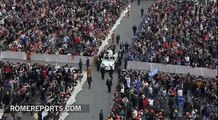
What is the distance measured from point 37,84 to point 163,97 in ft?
26.3

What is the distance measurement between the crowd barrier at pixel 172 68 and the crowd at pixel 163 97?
4.78 feet

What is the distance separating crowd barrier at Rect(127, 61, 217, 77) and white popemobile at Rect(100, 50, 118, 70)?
3.97 feet

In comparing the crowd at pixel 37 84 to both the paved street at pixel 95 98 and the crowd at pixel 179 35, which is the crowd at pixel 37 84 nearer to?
the paved street at pixel 95 98

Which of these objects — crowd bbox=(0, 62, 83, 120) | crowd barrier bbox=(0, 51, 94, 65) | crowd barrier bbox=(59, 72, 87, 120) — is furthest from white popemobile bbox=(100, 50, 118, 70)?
crowd bbox=(0, 62, 83, 120)

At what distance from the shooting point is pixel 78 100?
31547 mm

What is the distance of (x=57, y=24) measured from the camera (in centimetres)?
4069

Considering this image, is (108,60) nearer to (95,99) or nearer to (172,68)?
(95,99)

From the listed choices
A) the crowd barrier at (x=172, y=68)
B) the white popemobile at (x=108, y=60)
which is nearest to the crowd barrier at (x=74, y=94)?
the white popemobile at (x=108, y=60)

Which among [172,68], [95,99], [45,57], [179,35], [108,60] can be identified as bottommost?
[95,99]

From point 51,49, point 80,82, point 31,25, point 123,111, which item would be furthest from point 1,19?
point 123,111

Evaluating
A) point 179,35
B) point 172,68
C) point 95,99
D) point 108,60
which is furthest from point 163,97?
point 179,35

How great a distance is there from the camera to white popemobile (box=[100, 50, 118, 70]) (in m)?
34.9

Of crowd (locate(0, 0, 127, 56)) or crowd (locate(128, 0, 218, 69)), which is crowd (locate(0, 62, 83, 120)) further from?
crowd (locate(128, 0, 218, 69))

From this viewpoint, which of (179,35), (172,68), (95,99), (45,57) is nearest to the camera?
(95,99)
